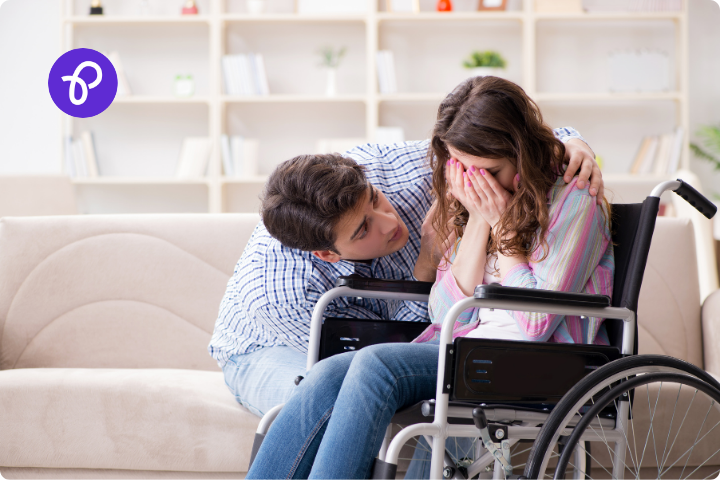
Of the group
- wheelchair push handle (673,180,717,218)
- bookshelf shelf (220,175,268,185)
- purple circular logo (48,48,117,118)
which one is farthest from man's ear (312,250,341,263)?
bookshelf shelf (220,175,268,185)

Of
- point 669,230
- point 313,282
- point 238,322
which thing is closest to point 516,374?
point 313,282

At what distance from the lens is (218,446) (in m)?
1.47

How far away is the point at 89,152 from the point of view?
3.80 meters

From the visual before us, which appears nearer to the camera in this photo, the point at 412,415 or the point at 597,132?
the point at 412,415

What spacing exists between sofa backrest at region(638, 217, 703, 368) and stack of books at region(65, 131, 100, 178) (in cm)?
316

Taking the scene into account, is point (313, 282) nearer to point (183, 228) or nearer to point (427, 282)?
point (427, 282)

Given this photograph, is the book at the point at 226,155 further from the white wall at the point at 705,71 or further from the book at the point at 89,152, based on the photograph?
the white wall at the point at 705,71

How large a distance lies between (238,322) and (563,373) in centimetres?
79

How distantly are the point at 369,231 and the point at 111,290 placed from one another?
3.23 ft

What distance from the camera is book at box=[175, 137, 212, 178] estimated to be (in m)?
3.77

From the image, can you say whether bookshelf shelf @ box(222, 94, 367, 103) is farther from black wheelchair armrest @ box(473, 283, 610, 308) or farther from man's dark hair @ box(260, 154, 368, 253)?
black wheelchair armrest @ box(473, 283, 610, 308)

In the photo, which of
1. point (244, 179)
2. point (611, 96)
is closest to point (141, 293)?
point (244, 179)

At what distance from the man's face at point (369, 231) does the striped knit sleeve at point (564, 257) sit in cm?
29

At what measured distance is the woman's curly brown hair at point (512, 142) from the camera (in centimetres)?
112
